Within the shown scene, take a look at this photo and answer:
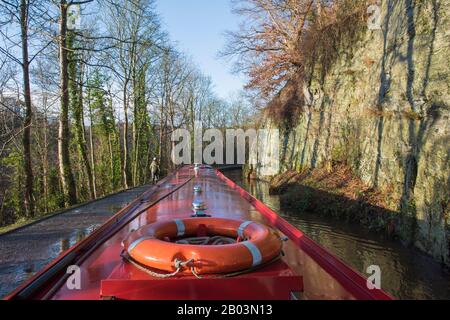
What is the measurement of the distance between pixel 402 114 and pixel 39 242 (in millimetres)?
8757

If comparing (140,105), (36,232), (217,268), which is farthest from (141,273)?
(140,105)

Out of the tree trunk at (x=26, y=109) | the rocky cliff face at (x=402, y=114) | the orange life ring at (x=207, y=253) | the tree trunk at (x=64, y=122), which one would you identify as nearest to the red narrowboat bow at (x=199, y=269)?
the orange life ring at (x=207, y=253)

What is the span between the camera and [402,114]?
30.3 feet

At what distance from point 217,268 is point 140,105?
2488 centimetres

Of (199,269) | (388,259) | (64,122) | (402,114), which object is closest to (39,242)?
(199,269)

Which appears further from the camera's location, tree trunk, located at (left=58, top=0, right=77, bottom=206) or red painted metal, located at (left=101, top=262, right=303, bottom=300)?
tree trunk, located at (left=58, top=0, right=77, bottom=206)

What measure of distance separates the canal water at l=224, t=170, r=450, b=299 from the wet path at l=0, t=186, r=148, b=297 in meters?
4.17

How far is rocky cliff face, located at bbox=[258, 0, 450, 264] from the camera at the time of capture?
7.32 meters

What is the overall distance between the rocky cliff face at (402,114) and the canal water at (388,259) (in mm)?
358

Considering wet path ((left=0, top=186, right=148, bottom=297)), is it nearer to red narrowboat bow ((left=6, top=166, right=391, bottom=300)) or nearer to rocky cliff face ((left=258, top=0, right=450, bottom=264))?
red narrowboat bow ((left=6, top=166, right=391, bottom=300))

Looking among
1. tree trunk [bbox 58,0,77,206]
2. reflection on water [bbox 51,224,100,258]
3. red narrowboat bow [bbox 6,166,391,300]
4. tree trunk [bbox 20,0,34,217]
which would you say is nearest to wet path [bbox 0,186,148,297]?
reflection on water [bbox 51,224,100,258]

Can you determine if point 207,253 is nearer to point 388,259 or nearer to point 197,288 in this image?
point 197,288

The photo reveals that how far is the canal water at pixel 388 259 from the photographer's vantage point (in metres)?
5.86

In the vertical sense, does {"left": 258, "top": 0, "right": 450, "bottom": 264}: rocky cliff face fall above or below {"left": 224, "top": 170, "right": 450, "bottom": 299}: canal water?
above
